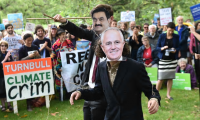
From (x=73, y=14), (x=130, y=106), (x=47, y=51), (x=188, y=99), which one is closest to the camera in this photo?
(x=130, y=106)

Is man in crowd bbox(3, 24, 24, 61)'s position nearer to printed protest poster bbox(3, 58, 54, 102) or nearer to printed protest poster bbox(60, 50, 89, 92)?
printed protest poster bbox(3, 58, 54, 102)

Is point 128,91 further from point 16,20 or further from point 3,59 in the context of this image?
point 16,20

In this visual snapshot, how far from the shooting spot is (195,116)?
15.7 ft

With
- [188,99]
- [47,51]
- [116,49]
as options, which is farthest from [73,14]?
[116,49]

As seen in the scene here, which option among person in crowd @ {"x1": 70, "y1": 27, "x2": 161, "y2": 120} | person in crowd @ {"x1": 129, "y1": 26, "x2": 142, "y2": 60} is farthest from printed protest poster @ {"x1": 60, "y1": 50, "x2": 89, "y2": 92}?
person in crowd @ {"x1": 70, "y1": 27, "x2": 161, "y2": 120}

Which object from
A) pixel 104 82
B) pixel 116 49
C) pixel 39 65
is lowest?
pixel 39 65

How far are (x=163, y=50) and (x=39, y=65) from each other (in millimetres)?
3055

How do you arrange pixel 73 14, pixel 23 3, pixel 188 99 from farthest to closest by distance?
pixel 23 3, pixel 73 14, pixel 188 99

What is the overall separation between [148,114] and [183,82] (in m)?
2.55

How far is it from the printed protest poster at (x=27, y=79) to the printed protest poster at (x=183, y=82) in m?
3.84

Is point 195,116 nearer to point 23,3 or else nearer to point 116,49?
point 116,49

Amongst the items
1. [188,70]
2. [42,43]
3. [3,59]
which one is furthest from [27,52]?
[188,70]

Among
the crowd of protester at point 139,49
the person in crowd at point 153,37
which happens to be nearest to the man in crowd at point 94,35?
the crowd of protester at point 139,49

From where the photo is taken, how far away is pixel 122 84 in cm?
194
